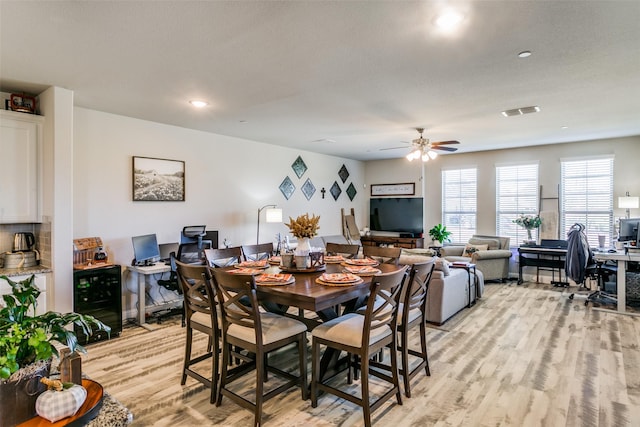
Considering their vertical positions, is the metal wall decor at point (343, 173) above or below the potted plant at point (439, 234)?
above

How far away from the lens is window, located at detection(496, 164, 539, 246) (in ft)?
23.8

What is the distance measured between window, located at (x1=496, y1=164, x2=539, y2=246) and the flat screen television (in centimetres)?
167

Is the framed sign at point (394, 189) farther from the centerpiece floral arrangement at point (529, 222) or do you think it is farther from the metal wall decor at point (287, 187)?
the metal wall decor at point (287, 187)

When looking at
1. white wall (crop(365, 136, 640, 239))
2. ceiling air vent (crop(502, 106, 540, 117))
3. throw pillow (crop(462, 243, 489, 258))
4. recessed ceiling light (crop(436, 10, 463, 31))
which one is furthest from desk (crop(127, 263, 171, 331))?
white wall (crop(365, 136, 640, 239))

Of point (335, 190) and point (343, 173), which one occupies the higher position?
point (343, 173)

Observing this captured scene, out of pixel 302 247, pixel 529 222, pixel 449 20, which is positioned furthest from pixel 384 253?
pixel 529 222

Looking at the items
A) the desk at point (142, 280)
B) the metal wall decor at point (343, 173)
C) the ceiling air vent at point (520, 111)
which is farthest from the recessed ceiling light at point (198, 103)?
the metal wall decor at point (343, 173)

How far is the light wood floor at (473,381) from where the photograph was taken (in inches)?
97.3

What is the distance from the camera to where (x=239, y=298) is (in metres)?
2.36

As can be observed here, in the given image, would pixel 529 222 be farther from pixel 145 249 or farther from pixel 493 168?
pixel 145 249

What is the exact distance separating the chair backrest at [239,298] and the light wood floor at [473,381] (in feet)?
2.21

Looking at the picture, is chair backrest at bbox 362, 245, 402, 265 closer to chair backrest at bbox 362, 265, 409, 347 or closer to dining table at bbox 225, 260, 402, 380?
dining table at bbox 225, 260, 402, 380

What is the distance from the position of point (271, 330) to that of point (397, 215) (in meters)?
6.69

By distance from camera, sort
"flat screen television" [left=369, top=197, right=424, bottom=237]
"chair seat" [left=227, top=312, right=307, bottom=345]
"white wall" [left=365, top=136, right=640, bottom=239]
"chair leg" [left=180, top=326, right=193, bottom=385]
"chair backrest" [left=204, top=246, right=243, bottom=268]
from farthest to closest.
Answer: "flat screen television" [left=369, top=197, right=424, bottom=237] → "white wall" [left=365, top=136, right=640, bottom=239] → "chair backrest" [left=204, top=246, right=243, bottom=268] → "chair leg" [left=180, top=326, right=193, bottom=385] → "chair seat" [left=227, top=312, right=307, bottom=345]
